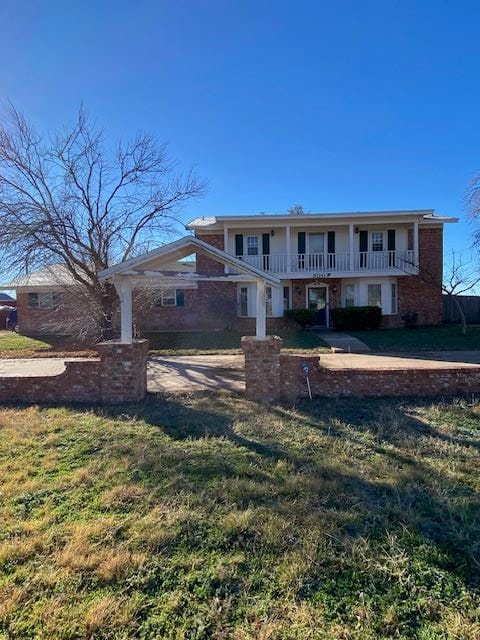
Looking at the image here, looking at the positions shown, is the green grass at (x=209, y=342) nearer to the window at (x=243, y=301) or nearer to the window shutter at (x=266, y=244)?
the window at (x=243, y=301)

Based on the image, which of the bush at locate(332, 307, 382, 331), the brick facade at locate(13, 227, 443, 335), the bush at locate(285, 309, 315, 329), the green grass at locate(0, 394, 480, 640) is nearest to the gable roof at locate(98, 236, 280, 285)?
the green grass at locate(0, 394, 480, 640)

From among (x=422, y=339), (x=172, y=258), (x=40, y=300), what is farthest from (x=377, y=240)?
(x=40, y=300)

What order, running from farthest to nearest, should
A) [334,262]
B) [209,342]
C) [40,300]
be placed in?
[40,300] → [334,262] → [209,342]

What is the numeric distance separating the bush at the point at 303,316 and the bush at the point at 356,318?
1.07m

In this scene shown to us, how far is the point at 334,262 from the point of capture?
64.7 feet

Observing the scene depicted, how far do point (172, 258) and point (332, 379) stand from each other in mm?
3751

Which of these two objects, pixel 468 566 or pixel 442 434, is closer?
pixel 468 566

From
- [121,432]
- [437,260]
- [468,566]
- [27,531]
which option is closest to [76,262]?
[121,432]

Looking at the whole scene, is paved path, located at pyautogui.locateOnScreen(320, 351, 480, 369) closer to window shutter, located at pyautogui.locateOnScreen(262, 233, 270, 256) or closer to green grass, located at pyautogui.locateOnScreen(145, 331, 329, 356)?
green grass, located at pyautogui.locateOnScreen(145, 331, 329, 356)

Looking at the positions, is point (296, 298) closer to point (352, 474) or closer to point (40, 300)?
point (40, 300)

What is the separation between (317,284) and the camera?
791 inches

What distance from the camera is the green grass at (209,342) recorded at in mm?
13746

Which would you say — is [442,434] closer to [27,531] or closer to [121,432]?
[121,432]

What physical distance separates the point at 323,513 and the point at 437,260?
1969cm
